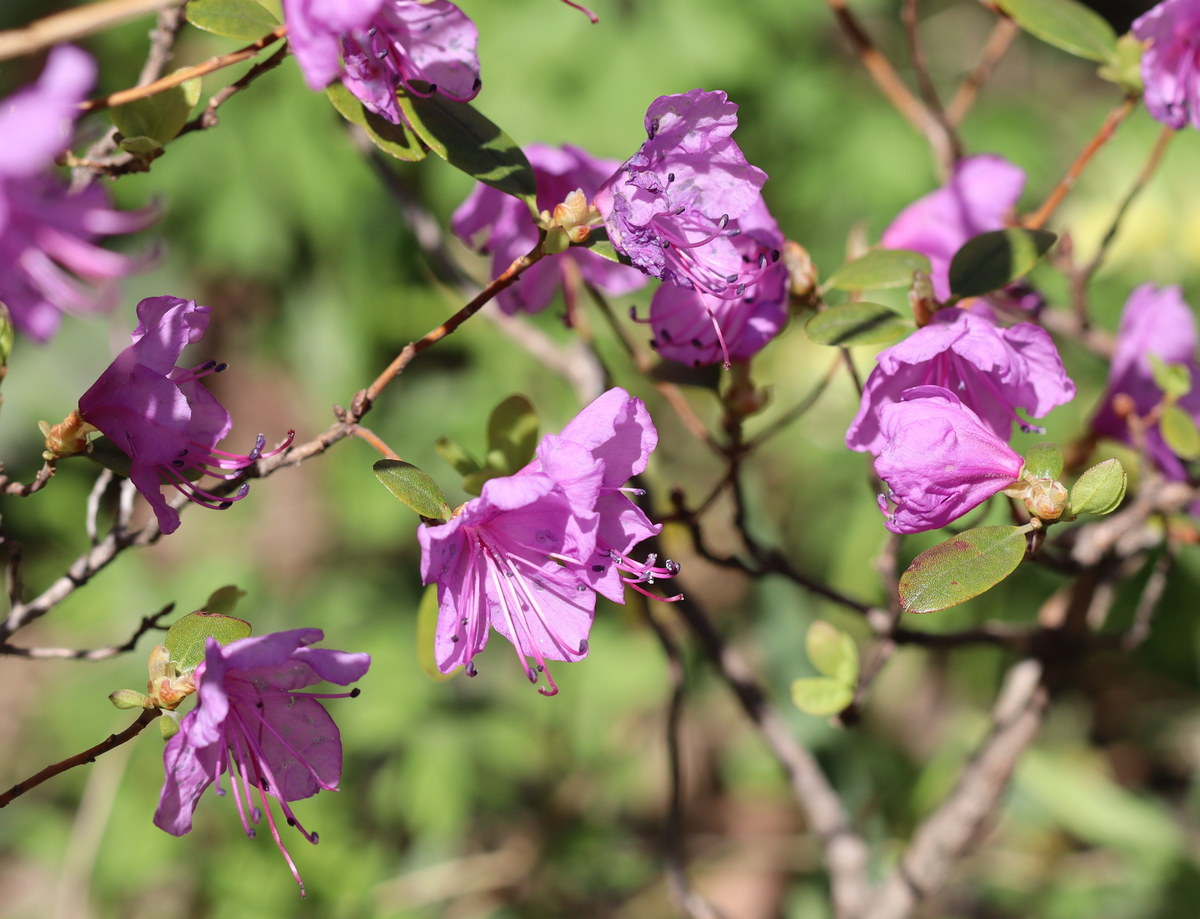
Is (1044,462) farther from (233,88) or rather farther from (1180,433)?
(233,88)

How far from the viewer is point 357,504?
2.28 metres

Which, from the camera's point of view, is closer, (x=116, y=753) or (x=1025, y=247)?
(x=1025, y=247)

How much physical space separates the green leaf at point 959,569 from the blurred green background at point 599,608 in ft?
2.85

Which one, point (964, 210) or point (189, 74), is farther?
point (964, 210)

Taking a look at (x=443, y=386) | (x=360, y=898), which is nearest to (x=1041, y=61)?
(x=443, y=386)

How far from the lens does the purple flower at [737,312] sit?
2.92 feet

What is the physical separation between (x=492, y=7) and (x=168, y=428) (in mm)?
1621

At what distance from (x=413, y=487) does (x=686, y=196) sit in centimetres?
28

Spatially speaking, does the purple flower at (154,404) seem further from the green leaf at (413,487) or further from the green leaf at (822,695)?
the green leaf at (822,695)

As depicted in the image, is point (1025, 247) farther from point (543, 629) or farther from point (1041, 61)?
point (1041, 61)

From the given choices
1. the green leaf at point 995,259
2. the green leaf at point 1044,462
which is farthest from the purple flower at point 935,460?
the green leaf at point 995,259

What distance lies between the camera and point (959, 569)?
75 cm

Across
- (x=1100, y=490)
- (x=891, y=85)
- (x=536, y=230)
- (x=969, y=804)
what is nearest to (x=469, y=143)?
(x=536, y=230)

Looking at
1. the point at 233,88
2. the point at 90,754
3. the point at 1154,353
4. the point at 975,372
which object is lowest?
the point at 90,754
